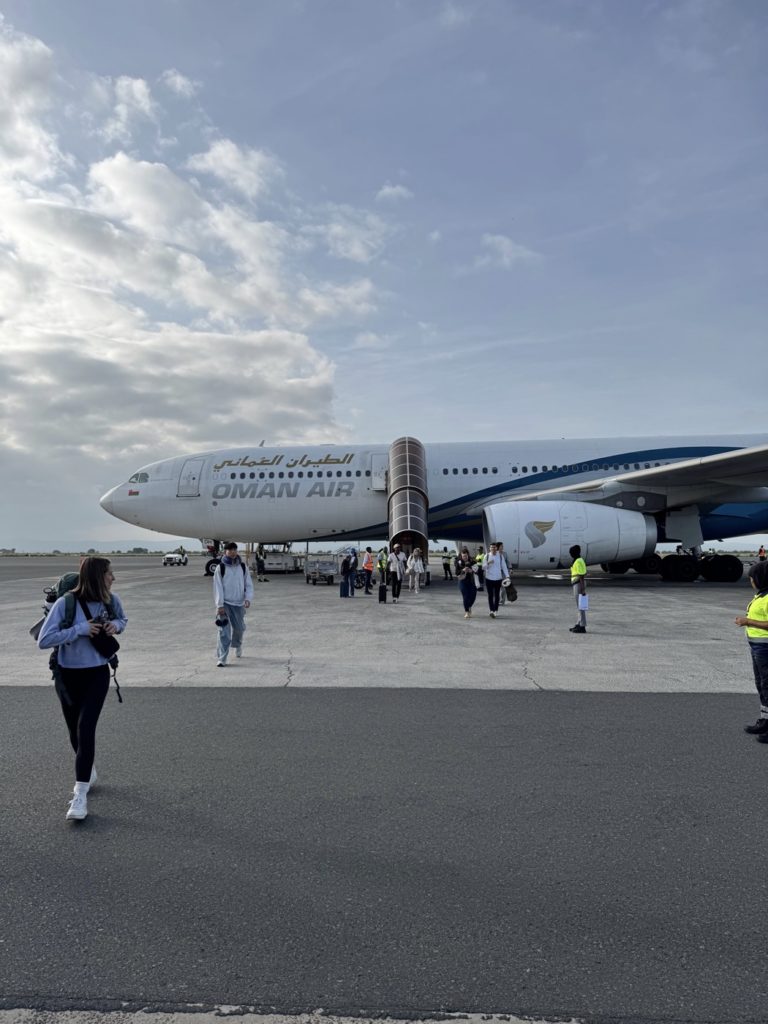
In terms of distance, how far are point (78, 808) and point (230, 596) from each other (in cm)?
498

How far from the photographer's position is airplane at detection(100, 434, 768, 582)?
70.8 ft

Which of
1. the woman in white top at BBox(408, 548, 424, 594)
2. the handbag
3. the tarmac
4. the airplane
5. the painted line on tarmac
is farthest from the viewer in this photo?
the airplane

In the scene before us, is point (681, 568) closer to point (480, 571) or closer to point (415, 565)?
point (480, 571)

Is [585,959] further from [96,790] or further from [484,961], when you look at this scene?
[96,790]

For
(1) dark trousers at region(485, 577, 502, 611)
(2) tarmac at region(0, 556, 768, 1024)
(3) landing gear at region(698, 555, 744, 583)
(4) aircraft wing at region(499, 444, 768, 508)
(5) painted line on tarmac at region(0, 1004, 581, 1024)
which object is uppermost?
(4) aircraft wing at region(499, 444, 768, 508)

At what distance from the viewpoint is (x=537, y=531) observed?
61.8 ft

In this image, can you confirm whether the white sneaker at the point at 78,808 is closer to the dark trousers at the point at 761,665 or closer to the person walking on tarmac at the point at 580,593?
the dark trousers at the point at 761,665

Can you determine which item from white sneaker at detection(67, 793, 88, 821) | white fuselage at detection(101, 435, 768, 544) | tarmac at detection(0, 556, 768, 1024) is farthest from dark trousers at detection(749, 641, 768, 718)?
white fuselage at detection(101, 435, 768, 544)

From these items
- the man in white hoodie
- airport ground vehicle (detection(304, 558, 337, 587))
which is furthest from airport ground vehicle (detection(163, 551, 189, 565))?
the man in white hoodie

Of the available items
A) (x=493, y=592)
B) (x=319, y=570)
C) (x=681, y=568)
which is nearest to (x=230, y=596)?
(x=493, y=592)

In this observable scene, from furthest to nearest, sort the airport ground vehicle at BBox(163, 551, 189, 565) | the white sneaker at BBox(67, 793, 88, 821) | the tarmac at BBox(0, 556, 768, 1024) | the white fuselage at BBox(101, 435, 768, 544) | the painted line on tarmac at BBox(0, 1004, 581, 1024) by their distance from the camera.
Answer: the airport ground vehicle at BBox(163, 551, 189, 565) → the white fuselage at BBox(101, 435, 768, 544) → the white sneaker at BBox(67, 793, 88, 821) → the tarmac at BBox(0, 556, 768, 1024) → the painted line on tarmac at BBox(0, 1004, 581, 1024)

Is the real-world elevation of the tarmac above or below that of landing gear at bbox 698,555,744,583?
below

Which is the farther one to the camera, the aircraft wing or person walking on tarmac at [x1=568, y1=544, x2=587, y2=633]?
the aircraft wing

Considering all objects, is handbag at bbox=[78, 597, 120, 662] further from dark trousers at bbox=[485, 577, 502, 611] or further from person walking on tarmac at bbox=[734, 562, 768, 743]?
dark trousers at bbox=[485, 577, 502, 611]
